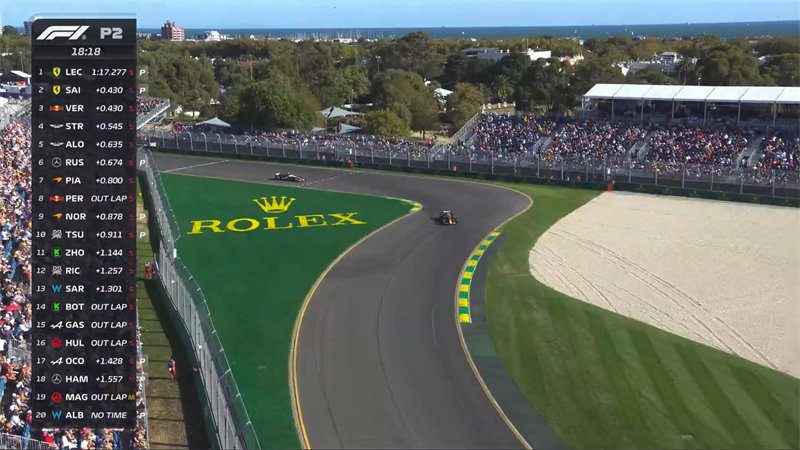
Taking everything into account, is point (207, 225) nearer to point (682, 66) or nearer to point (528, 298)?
point (528, 298)

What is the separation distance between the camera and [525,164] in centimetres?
5047

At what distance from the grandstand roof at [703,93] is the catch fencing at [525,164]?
802 cm

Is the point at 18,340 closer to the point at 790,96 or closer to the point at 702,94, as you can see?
the point at 702,94

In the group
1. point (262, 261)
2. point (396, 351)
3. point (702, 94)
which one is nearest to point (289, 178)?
point (262, 261)

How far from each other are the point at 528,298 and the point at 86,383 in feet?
64.6

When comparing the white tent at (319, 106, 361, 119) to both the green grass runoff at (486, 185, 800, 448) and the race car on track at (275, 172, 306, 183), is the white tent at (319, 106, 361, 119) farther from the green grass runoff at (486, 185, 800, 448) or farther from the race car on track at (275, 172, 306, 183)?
the green grass runoff at (486, 185, 800, 448)

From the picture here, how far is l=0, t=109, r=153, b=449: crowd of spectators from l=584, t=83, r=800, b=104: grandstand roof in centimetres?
3966

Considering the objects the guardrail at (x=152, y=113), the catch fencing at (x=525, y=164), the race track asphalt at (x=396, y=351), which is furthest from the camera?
the guardrail at (x=152, y=113)

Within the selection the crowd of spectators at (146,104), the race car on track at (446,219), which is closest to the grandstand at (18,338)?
the race car on track at (446,219)

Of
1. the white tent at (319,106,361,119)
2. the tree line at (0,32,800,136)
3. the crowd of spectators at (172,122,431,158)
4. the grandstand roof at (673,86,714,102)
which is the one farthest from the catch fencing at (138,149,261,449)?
the white tent at (319,106,361,119)

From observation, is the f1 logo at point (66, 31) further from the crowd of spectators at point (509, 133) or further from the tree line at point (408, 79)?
the tree line at point (408, 79)

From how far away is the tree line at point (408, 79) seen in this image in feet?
223

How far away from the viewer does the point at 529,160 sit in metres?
50.5

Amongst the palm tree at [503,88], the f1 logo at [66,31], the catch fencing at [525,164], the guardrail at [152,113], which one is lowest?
the catch fencing at [525,164]
